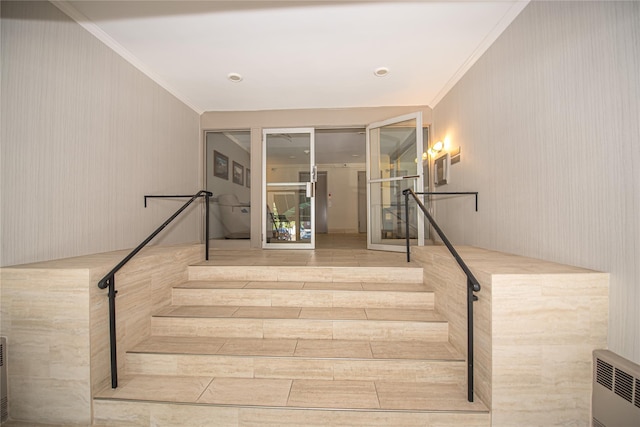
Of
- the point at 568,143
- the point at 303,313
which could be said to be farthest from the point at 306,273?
the point at 568,143

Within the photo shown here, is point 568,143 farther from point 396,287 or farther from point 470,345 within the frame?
point 396,287

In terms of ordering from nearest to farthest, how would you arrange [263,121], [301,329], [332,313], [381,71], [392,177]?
1. [301,329]
2. [332,313]
3. [381,71]
4. [392,177]
5. [263,121]

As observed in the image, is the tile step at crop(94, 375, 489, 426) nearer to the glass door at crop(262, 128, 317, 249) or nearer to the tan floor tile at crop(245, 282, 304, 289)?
the tan floor tile at crop(245, 282, 304, 289)

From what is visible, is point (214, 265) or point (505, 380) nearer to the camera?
point (505, 380)

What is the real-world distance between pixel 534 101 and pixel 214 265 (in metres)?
3.27

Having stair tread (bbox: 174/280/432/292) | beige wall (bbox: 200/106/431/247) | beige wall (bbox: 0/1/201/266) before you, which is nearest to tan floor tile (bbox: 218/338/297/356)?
stair tread (bbox: 174/280/432/292)

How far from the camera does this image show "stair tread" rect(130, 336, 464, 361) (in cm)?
180

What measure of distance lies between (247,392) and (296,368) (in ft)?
1.12

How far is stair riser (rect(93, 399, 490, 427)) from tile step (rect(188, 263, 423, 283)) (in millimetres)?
1210

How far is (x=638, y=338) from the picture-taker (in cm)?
131

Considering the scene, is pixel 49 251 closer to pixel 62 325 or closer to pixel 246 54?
pixel 62 325

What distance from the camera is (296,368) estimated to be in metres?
1.77

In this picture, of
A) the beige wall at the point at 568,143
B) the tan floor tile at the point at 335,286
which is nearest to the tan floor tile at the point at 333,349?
the tan floor tile at the point at 335,286

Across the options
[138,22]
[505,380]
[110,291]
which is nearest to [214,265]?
[110,291]
